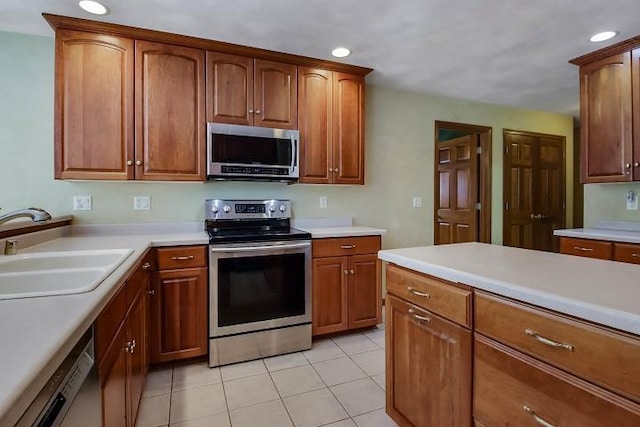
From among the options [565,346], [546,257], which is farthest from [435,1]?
[565,346]

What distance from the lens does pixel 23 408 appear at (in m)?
0.51

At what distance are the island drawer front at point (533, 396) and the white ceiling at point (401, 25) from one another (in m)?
1.92

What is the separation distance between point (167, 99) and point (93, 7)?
62cm

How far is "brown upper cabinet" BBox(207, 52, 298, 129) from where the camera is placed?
2439 mm

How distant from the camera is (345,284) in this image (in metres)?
2.67

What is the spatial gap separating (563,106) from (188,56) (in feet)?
14.0

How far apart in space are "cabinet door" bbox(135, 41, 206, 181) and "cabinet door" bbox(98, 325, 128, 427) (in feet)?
4.32

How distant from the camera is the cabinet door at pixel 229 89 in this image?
95.6 inches

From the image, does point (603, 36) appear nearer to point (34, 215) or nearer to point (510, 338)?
point (510, 338)

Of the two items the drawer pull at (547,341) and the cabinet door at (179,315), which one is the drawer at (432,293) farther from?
the cabinet door at (179,315)

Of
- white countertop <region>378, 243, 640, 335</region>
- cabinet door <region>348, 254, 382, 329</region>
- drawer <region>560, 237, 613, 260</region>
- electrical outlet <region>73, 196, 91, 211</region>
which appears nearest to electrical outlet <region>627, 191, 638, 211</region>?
drawer <region>560, 237, 613, 260</region>

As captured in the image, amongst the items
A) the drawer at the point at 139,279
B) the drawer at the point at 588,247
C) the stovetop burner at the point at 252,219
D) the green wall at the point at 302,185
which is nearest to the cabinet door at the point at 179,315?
the drawer at the point at 139,279

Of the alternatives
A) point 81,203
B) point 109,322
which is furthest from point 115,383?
point 81,203

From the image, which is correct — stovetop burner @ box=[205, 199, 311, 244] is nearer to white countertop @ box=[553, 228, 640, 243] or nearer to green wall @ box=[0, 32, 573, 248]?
green wall @ box=[0, 32, 573, 248]
